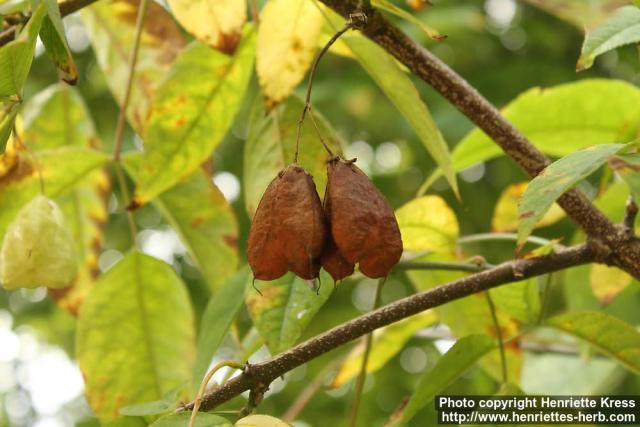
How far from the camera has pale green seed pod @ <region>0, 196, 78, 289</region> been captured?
0.97 m

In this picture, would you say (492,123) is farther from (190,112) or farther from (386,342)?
(386,342)

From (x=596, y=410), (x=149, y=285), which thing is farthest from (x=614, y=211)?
(x=149, y=285)

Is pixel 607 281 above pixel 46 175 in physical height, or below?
below

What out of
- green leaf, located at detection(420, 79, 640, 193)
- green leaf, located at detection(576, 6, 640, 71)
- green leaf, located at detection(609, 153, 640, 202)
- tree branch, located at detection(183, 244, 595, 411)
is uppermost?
green leaf, located at detection(420, 79, 640, 193)

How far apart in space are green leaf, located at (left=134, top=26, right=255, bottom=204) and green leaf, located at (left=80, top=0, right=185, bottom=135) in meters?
0.13

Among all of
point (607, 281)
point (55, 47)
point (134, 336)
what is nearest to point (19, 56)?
point (55, 47)

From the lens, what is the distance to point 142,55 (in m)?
1.32

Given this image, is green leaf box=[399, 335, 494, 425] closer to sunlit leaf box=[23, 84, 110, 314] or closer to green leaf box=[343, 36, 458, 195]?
green leaf box=[343, 36, 458, 195]

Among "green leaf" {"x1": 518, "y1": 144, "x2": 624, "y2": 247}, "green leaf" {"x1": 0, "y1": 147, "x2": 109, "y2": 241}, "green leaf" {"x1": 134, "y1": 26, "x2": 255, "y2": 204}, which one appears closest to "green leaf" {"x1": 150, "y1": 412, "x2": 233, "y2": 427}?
"green leaf" {"x1": 518, "y1": 144, "x2": 624, "y2": 247}

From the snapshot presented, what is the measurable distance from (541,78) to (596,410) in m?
1.31

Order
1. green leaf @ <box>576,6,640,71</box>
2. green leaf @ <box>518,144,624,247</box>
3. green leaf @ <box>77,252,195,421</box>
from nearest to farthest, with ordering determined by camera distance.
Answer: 1. green leaf @ <box>518,144,624,247</box>
2. green leaf @ <box>576,6,640,71</box>
3. green leaf @ <box>77,252,195,421</box>

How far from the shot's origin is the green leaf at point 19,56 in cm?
75

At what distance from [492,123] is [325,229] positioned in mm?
276

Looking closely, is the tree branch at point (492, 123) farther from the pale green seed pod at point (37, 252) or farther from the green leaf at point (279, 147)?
the pale green seed pod at point (37, 252)
